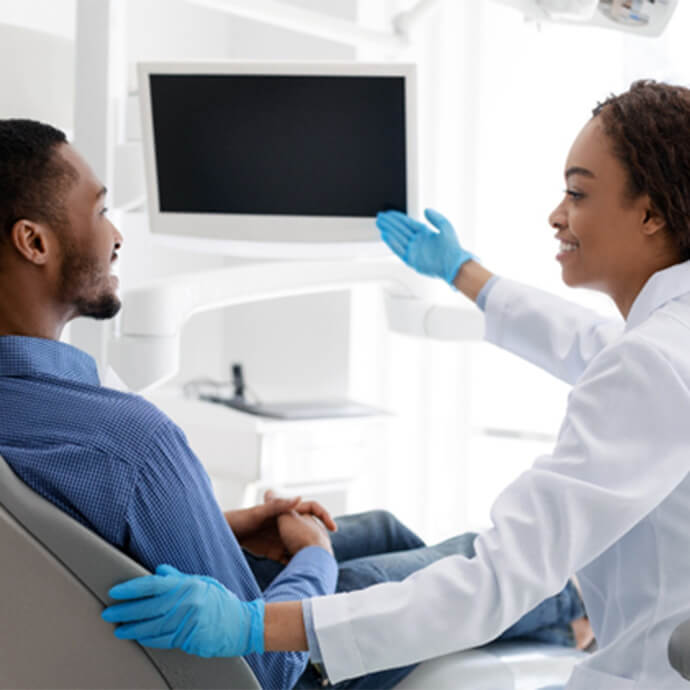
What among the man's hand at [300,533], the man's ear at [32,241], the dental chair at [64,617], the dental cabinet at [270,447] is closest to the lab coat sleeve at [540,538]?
the dental chair at [64,617]

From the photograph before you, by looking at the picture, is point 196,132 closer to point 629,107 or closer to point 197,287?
point 197,287

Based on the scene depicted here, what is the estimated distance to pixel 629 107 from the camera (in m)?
1.22

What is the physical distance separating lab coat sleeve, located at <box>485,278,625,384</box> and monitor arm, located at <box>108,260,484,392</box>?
24 centimetres

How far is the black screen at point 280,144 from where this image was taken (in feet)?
5.89

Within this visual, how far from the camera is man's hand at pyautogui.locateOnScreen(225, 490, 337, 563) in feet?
4.81

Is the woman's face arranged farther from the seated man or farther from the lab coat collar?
the seated man

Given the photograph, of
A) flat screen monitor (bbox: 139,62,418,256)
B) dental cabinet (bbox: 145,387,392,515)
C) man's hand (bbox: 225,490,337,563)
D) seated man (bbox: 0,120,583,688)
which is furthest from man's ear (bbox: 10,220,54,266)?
dental cabinet (bbox: 145,387,392,515)

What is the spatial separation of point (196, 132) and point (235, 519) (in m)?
0.80

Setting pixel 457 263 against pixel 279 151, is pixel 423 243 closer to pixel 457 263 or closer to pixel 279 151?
pixel 457 263

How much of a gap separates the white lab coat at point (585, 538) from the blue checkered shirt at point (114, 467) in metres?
0.17

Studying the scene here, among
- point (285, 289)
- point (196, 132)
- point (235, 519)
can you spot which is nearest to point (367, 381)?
point (285, 289)

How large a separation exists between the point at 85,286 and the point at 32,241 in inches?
3.6

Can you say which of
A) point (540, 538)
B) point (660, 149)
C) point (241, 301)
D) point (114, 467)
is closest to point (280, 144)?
point (241, 301)

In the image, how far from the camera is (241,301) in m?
1.93
